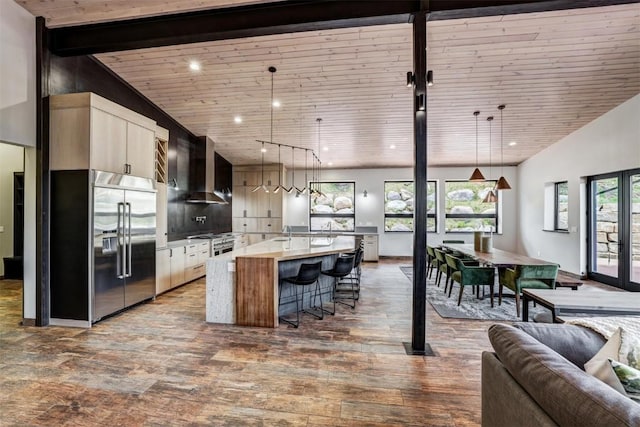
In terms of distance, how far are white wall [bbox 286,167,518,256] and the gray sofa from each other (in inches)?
300

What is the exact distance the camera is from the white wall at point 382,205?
29.0 ft

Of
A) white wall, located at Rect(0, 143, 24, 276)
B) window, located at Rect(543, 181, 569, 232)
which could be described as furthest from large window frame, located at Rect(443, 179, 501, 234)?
white wall, located at Rect(0, 143, 24, 276)

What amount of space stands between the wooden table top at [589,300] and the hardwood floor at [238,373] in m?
→ 0.85

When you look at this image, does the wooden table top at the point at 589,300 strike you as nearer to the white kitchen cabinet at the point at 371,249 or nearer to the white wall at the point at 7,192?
the white kitchen cabinet at the point at 371,249

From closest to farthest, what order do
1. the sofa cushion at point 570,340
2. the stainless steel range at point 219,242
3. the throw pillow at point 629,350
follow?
the throw pillow at point 629,350
the sofa cushion at point 570,340
the stainless steel range at point 219,242

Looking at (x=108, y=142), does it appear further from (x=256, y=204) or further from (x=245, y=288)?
(x=256, y=204)

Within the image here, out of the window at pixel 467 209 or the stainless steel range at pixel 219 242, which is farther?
the window at pixel 467 209

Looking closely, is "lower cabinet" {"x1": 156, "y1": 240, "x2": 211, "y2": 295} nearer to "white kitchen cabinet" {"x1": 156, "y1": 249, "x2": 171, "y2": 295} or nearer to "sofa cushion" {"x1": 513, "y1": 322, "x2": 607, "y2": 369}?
"white kitchen cabinet" {"x1": 156, "y1": 249, "x2": 171, "y2": 295}

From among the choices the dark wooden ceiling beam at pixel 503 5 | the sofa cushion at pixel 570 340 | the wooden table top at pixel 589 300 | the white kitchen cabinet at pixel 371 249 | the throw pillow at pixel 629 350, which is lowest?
the white kitchen cabinet at pixel 371 249

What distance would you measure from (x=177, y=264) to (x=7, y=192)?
3.93m

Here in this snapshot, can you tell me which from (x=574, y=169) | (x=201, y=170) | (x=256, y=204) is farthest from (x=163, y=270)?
(x=574, y=169)

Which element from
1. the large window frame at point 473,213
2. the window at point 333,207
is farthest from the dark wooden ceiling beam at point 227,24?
the large window frame at point 473,213

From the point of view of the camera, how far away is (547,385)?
1.09 meters

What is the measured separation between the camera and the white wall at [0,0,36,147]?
3365 millimetres
